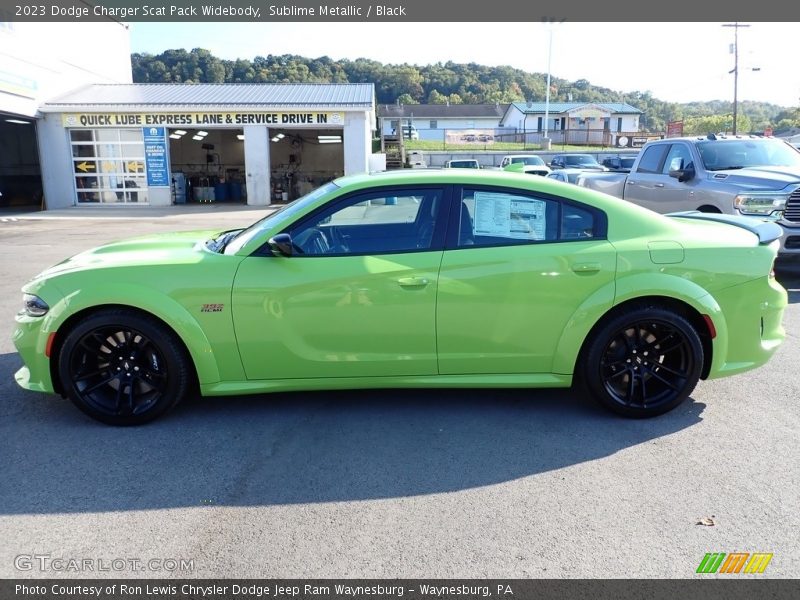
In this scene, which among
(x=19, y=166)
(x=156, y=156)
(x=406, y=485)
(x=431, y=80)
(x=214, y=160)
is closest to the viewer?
(x=406, y=485)

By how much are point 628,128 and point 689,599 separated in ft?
243

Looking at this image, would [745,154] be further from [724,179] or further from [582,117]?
[582,117]

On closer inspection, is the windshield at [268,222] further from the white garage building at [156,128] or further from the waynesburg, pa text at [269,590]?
the white garage building at [156,128]

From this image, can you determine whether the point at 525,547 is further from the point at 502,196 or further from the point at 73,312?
the point at 73,312

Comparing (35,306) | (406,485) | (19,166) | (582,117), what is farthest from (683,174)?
(582,117)

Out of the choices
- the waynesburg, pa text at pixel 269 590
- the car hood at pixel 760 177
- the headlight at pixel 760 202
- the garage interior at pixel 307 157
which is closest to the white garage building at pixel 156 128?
the garage interior at pixel 307 157

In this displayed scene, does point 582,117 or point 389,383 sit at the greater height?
point 582,117

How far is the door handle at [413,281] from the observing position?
377 cm

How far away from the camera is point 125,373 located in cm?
391

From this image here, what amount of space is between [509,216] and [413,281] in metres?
0.81

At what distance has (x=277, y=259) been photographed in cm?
385

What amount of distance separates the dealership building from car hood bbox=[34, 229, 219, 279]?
21.4 meters

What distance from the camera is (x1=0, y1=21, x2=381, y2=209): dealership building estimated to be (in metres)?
24.4

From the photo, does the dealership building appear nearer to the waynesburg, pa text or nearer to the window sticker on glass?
the window sticker on glass
